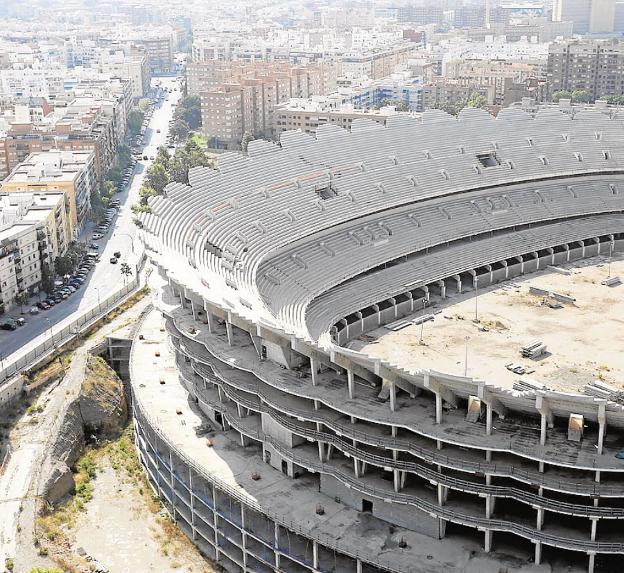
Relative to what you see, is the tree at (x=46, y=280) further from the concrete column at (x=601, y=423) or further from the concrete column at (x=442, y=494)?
the concrete column at (x=601, y=423)

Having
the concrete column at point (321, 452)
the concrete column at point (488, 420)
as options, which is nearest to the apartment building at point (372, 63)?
the concrete column at point (321, 452)

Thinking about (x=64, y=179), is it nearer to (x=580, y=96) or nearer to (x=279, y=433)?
(x=279, y=433)

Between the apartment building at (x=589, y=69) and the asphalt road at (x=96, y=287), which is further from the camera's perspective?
the apartment building at (x=589, y=69)

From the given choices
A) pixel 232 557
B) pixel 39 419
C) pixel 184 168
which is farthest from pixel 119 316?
pixel 184 168

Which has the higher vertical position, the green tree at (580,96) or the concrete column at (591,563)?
the green tree at (580,96)

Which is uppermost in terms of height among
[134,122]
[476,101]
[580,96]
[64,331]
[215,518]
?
[580,96]

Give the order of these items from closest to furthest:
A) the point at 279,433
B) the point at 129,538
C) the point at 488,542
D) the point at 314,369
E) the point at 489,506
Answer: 1. the point at 489,506
2. the point at 488,542
3. the point at 314,369
4. the point at 279,433
5. the point at 129,538

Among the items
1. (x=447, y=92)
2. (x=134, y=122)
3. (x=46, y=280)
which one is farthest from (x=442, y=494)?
(x=447, y=92)
